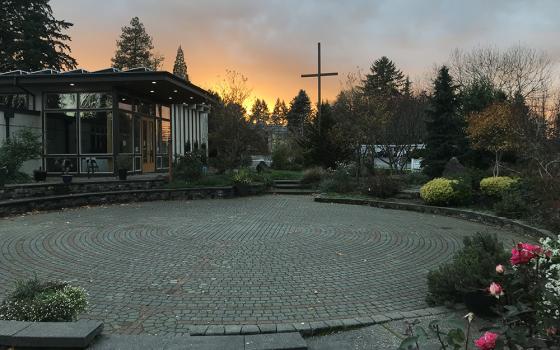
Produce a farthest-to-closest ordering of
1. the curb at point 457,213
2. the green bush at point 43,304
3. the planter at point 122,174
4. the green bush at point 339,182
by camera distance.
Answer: the green bush at point 339,182 → the planter at point 122,174 → the curb at point 457,213 → the green bush at point 43,304

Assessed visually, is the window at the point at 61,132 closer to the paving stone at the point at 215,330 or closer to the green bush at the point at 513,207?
the green bush at the point at 513,207

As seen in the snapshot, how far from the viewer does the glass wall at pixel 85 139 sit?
17906mm

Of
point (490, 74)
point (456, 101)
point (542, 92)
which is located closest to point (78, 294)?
point (456, 101)

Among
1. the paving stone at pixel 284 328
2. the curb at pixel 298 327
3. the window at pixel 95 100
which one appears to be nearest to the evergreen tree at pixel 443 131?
the window at pixel 95 100

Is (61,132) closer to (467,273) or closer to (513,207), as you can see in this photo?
(513,207)

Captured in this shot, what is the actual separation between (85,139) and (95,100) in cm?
163

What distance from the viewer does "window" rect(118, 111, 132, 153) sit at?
18297 millimetres

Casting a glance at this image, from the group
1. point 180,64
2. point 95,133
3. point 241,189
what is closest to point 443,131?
point 241,189

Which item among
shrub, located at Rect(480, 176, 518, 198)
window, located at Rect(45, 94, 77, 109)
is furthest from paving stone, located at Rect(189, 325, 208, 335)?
window, located at Rect(45, 94, 77, 109)

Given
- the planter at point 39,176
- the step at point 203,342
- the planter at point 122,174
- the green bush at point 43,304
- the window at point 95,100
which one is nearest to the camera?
the step at point 203,342

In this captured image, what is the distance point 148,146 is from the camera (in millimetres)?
20938

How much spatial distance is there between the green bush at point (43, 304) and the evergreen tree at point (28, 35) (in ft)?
117

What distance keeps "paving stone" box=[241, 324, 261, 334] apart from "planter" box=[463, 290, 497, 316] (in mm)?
2152

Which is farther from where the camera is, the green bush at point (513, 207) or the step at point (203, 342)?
the green bush at point (513, 207)
